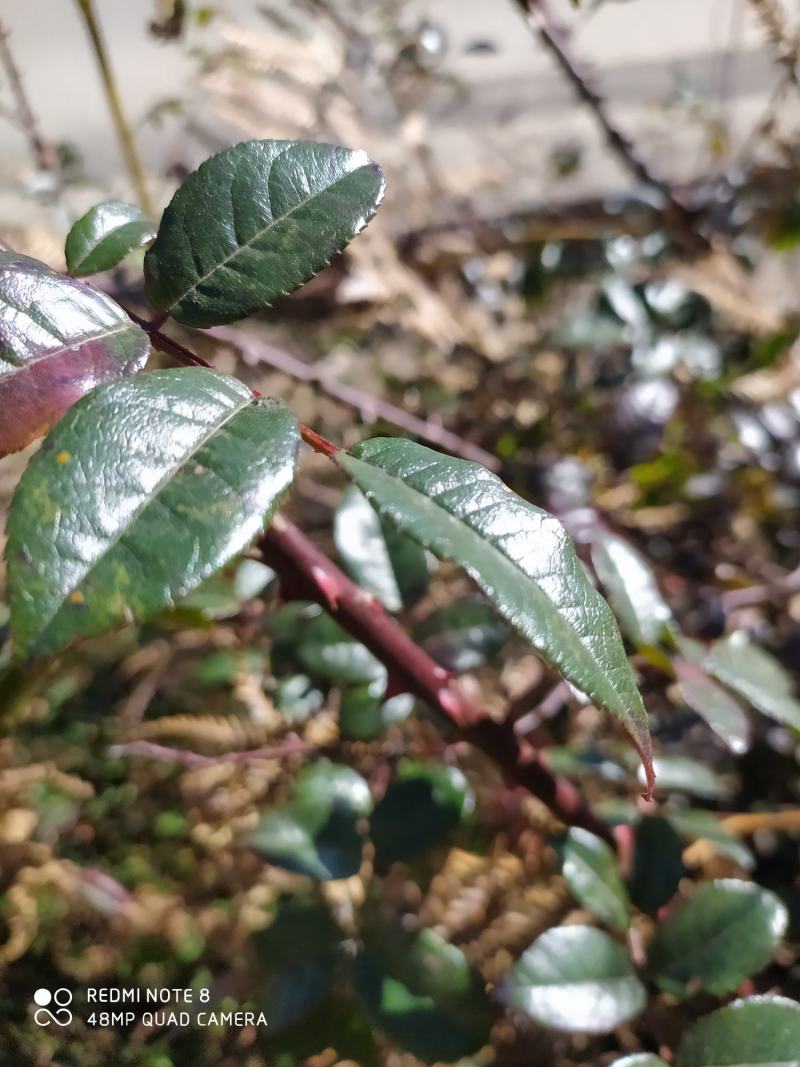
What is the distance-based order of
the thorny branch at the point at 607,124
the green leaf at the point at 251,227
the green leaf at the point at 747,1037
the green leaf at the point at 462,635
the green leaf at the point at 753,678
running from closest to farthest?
the green leaf at the point at 251,227 < the green leaf at the point at 747,1037 < the green leaf at the point at 753,678 < the green leaf at the point at 462,635 < the thorny branch at the point at 607,124

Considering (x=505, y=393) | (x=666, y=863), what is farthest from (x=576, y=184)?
(x=666, y=863)

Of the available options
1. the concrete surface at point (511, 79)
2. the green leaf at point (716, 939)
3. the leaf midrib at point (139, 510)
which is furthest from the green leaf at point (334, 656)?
the concrete surface at point (511, 79)

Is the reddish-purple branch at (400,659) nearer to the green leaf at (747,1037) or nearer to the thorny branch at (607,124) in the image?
the green leaf at (747,1037)

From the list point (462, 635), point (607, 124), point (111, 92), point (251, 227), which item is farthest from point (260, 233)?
point (607, 124)

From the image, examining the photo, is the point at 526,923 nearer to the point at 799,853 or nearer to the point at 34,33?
the point at 799,853

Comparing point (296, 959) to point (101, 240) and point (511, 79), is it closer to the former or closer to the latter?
point (101, 240)

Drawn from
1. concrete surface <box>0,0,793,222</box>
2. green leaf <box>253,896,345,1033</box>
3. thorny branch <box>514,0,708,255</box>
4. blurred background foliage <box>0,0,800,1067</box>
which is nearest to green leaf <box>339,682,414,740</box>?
blurred background foliage <box>0,0,800,1067</box>
